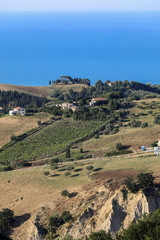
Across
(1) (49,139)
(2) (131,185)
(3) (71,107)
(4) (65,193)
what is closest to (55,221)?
(4) (65,193)

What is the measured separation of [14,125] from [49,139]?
1480cm

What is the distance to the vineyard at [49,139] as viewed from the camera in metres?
63.2

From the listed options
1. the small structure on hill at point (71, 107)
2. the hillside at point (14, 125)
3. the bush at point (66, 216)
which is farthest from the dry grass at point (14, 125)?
the bush at point (66, 216)

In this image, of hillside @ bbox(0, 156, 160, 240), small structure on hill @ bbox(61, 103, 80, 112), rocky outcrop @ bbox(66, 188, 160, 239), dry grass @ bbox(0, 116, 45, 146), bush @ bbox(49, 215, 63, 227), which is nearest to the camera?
rocky outcrop @ bbox(66, 188, 160, 239)

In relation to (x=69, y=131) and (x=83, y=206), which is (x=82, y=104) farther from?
(x=83, y=206)

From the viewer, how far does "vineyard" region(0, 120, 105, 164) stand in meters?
63.2

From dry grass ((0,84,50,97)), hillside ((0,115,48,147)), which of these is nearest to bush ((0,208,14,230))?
hillside ((0,115,48,147))

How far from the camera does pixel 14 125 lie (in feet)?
269

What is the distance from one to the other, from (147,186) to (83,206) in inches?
260

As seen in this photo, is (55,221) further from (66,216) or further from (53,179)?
(53,179)

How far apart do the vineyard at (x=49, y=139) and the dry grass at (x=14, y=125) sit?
11.1 ft

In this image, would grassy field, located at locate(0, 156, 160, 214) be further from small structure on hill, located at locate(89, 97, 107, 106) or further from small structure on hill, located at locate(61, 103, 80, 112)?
small structure on hill, located at locate(89, 97, 107, 106)

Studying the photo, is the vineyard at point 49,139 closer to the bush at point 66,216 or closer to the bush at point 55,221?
the bush at point 66,216

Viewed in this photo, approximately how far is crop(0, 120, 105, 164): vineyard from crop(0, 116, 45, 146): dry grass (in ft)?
11.1
